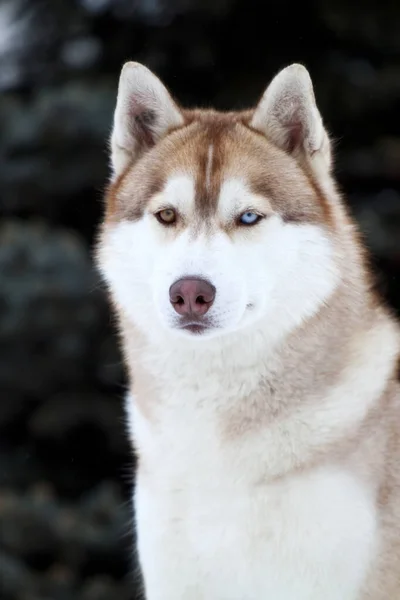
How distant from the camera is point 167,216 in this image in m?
2.95

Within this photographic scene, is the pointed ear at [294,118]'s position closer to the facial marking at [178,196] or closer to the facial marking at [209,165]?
the facial marking at [209,165]

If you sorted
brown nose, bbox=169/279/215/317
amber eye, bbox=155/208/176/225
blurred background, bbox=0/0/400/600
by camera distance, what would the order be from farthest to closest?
1. blurred background, bbox=0/0/400/600
2. amber eye, bbox=155/208/176/225
3. brown nose, bbox=169/279/215/317

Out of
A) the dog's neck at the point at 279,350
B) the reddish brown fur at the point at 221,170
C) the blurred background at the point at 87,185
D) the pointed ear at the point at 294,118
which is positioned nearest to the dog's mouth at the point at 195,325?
the dog's neck at the point at 279,350

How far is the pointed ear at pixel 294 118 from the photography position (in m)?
2.98

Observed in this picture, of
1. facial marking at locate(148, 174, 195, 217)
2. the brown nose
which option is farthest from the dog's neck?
facial marking at locate(148, 174, 195, 217)

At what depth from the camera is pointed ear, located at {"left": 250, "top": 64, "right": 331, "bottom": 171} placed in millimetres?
2980

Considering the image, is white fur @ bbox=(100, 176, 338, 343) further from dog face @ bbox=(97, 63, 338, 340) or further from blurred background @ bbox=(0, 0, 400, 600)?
blurred background @ bbox=(0, 0, 400, 600)

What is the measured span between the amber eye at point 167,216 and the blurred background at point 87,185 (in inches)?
94.8

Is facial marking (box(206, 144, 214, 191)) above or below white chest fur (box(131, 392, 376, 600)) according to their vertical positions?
above

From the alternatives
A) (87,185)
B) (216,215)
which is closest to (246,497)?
(216,215)

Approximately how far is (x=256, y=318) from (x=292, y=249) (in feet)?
0.78

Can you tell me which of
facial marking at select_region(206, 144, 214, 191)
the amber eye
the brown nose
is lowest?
the brown nose

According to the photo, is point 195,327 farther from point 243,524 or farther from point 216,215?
point 243,524

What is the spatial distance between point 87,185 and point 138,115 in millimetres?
2343
